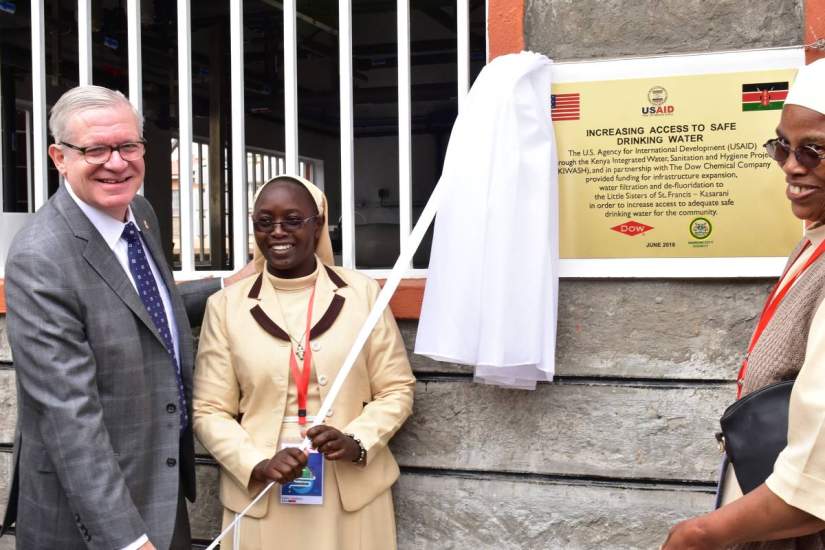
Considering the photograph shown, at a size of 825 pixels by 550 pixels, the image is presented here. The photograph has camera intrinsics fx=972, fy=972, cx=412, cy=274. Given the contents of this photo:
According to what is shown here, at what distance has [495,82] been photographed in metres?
3.36

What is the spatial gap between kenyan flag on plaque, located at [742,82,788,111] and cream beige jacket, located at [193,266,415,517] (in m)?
1.46

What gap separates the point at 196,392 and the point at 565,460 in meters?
1.38

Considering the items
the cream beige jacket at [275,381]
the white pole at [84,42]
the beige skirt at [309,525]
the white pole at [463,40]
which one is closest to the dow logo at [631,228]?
the white pole at [463,40]

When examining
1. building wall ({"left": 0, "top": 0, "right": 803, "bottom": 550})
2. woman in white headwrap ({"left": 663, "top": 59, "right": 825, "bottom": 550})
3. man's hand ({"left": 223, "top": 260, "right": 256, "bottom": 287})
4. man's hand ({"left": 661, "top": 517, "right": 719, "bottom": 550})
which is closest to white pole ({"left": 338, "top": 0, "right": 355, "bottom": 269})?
man's hand ({"left": 223, "top": 260, "right": 256, "bottom": 287})

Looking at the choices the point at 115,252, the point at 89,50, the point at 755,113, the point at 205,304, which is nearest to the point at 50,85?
the point at 89,50

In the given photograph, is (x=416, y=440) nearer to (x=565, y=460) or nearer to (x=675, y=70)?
(x=565, y=460)

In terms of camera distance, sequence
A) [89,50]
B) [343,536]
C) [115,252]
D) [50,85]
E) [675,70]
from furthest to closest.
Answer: [50,85], [89,50], [675,70], [343,536], [115,252]

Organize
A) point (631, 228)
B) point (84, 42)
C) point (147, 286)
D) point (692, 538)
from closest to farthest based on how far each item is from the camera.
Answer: point (692, 538) < point (147, 286) < point (631, 228) < point (84, 42)

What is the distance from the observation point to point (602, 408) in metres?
3.60

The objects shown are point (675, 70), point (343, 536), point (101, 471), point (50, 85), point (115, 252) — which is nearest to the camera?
point (101, 471)

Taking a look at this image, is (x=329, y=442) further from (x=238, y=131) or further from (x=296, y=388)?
(x=238, y=131)

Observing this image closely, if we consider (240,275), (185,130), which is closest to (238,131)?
(185,130)

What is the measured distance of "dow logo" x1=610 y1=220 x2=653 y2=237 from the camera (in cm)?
349

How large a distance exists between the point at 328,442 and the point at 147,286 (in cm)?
73
